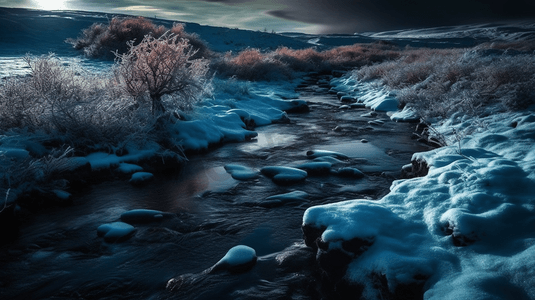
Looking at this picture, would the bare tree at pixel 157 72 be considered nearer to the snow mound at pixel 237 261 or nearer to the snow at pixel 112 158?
the snow at pixel 112 158

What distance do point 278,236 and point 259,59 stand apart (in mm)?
14405

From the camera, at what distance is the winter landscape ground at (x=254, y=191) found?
2842 mm

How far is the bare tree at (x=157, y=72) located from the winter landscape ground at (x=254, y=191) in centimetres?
4

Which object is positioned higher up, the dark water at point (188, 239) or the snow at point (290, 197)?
the snow at point (290, 197)

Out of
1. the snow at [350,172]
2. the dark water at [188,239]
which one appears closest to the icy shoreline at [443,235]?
the dark water at [188,239]

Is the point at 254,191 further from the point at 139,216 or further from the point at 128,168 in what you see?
the point at 128,168

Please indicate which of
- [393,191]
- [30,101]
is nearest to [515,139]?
[393,191]

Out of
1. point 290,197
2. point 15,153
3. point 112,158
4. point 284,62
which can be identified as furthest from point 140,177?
point 284,62

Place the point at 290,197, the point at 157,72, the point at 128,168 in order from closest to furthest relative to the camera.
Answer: the point at 290,197 → the point at 128,168 → the point at 157,72

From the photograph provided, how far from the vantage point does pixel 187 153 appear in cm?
727

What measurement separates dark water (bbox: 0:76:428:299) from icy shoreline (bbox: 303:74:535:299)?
0.48 m

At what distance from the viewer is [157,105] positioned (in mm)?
7418

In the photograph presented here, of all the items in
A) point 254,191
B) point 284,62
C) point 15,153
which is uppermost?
point 284,62

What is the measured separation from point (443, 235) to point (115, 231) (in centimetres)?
335
